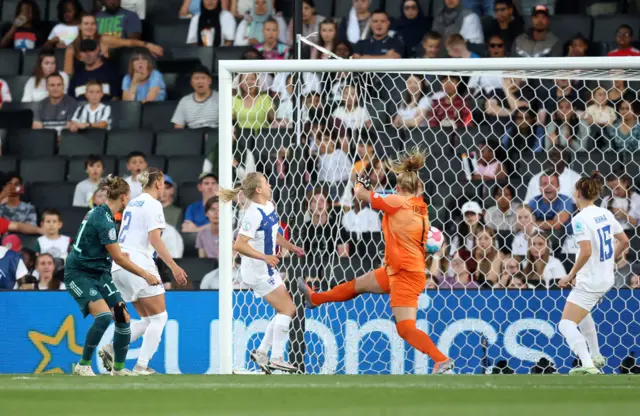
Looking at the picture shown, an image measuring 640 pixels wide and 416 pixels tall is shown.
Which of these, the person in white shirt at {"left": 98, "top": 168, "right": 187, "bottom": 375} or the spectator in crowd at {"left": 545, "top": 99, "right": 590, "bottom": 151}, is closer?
the person in white shirt at {"left": 98, "top": 168, "right": 187, "bottom": 375}

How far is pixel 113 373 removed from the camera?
826 cm

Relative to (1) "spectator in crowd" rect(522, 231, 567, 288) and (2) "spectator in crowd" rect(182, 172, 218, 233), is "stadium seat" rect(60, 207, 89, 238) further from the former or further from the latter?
(1) "spectator in crowd" rect(522, 231, 567, 288)

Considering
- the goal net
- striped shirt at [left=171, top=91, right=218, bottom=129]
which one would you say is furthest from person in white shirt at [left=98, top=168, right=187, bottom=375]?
striped shirt at [left=171, top=91, right=218, bottom=129]

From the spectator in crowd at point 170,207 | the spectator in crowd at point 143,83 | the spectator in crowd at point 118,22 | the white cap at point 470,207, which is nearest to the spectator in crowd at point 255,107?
the spectator in crowd at point 170,207

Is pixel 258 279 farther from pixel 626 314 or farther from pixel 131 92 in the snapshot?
pixel 131 92

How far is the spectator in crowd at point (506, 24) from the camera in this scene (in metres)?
12.6

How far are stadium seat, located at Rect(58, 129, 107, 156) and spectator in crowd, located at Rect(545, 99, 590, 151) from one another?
507 centimetres

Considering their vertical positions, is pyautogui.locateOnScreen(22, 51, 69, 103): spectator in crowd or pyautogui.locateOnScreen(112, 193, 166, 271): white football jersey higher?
Result: pyautogui.locateOnScreen(22, 51, 69, 103): spectator in crowd

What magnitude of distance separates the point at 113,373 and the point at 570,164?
4.56 meters

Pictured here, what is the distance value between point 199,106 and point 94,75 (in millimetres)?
1479

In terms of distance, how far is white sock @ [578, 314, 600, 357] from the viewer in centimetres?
886

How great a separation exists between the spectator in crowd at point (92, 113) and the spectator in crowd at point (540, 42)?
181 inches

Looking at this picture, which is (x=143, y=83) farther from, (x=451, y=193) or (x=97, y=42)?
(x=451, y=193)

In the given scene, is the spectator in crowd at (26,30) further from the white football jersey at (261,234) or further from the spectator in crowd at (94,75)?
the white football jersey at (261,234)
